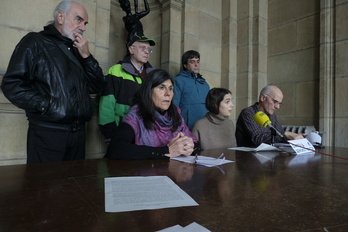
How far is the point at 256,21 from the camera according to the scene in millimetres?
4855

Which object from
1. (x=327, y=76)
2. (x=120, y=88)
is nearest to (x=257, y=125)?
(x=120, y=88)

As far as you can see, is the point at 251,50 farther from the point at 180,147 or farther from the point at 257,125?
the point at 180,147

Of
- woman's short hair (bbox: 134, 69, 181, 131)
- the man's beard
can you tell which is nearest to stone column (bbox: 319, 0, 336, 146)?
woman's short hair (bbox: 134, 69, 181, 131)

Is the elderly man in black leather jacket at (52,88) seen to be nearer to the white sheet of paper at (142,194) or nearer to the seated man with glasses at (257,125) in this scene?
the white sheet of paper at (142,194)

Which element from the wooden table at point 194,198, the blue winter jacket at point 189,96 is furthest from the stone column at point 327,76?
the wooden table at point 194,198

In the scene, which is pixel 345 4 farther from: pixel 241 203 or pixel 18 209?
pixel 18 209

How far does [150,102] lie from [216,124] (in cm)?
102

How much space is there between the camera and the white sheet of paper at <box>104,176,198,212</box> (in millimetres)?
646

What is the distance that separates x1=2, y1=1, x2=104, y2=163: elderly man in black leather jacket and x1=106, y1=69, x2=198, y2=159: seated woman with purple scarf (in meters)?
0.43

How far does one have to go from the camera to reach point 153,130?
1766 millimetres

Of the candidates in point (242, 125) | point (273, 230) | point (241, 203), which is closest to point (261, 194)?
point (241, 203)

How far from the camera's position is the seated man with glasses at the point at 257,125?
2545 mm

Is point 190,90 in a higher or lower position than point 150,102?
higher

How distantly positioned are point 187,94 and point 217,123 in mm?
816
